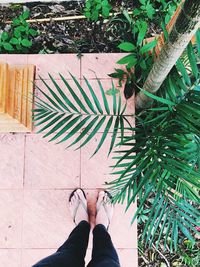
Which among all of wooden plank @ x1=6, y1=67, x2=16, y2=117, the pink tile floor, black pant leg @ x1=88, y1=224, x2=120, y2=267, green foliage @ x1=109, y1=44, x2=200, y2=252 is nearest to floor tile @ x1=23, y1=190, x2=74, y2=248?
the pink tile floor

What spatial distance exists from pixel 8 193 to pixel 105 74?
3.10 ft

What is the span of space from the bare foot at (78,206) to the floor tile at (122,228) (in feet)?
0.24

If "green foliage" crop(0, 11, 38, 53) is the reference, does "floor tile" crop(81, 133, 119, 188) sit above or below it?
below

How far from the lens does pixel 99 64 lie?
228 cm

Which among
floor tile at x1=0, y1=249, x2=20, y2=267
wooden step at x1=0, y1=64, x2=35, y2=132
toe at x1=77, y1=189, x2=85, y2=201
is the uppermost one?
wooden step at x1=0, y1=64, x2=35, y2=132

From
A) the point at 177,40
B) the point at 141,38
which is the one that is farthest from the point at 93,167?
the point at 177,40

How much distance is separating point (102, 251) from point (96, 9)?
1491mm

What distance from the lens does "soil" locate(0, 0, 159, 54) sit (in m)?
2.35

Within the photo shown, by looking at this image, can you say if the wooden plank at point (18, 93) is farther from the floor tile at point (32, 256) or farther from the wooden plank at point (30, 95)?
the floor tile at point (32, 256)

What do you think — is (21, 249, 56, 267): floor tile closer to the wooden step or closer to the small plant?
the wooden step

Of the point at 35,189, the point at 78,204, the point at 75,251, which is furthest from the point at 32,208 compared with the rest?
the point at 75,251

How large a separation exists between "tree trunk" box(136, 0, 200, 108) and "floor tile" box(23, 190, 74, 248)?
966 mm

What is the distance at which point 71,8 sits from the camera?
7.91ft

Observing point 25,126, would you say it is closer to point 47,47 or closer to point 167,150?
point 47,47
